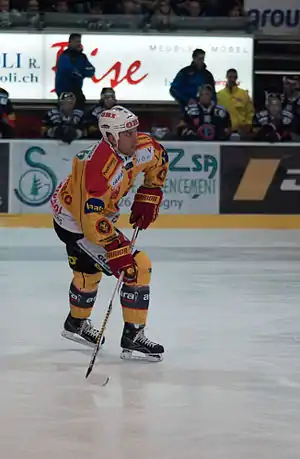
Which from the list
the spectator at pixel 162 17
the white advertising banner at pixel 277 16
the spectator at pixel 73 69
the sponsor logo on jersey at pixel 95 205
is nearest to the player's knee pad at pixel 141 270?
the sponsor logo on jersey at pixel 95 205

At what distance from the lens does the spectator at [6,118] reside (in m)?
11.2

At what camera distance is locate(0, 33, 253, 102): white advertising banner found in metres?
13.4

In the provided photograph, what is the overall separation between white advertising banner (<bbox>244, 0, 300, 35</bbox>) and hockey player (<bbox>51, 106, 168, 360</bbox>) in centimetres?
959

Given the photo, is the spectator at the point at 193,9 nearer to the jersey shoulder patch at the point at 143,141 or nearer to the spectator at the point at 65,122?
the spectator at the point at 65,122

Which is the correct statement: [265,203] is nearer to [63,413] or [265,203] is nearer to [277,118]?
[277,118]

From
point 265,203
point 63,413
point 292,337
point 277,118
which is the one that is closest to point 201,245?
point 265,203

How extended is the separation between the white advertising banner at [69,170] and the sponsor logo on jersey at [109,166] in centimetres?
596

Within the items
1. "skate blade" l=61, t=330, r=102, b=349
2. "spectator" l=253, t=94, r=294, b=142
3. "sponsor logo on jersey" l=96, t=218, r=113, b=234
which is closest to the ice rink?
"skate blade" l=61, t=330, r=102, b=349

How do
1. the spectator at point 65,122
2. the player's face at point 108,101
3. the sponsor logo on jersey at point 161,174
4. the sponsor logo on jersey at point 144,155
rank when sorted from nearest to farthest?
1. the sponsor logo on jersey at point 144,155
2. the sponsor logo on jersey at point 161,174
3. the spectator at point 65,122
4. the player's face at point 108,101

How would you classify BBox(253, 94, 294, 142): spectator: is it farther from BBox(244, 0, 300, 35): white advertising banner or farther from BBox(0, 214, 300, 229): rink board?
BBox(244, 0, 300, 35): white advertising banner

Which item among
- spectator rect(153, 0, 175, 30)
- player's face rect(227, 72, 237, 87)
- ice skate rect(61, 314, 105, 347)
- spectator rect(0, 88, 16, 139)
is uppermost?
spectator rect(153, 0, 175, 30)

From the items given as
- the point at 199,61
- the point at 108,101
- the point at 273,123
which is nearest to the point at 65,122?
the point at 108,101

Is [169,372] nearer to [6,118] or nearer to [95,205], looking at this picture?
[95,205]

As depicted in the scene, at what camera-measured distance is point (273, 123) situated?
38.0ft
